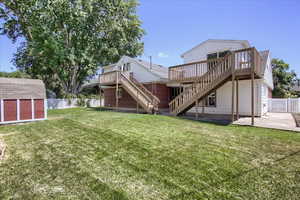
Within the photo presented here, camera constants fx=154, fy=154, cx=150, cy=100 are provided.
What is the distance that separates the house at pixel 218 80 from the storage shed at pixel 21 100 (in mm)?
6356

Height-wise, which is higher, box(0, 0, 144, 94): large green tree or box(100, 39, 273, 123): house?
box(0, 0, 144, 94): large green tree

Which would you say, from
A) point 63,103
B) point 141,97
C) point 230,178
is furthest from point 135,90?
point 63,103

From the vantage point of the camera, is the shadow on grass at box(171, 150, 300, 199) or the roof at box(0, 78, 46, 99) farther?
the roof at box(0, 78, 46, 99)

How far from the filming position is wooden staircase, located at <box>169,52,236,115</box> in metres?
8.23

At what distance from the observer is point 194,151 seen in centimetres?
404

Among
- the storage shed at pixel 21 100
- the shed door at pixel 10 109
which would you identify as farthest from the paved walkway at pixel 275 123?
the shed door at pixel 10 109

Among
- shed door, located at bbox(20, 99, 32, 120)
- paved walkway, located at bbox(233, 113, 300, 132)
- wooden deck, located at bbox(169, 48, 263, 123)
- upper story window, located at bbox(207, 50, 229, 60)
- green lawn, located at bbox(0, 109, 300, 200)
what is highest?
upper story window, located at bbox(207, 50, 229, 60)

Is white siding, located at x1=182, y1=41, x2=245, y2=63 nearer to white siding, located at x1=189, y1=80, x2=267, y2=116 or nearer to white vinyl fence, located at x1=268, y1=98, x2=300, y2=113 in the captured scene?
white siding, located at x1=189, y1=80, x2=267, y2=116

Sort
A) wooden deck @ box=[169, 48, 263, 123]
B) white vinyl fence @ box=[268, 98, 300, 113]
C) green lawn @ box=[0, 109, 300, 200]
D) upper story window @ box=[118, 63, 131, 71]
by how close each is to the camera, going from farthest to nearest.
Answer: upper story window @ box=[118, 63, 131, 71], white vinyl fence @ box=[268, 98, 300, 113], wooden deck @ box=[169, 48, 263, 123], green lawn @ box=[0, 109, 300, 200]

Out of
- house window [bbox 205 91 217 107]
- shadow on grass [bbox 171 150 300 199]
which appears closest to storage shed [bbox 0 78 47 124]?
shadow on grass [bbox 171 150 300 199]

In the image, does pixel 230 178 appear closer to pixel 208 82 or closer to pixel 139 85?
pixel 208 82

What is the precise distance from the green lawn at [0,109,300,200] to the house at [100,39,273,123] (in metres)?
4.13

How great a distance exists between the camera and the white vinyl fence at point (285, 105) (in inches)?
510

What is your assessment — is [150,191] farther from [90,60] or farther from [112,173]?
[90,60]
